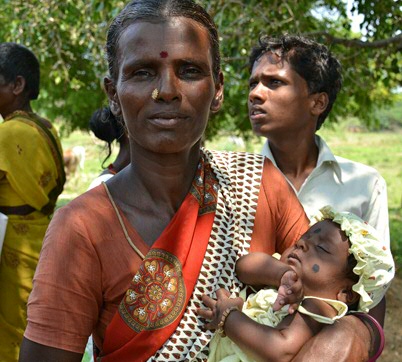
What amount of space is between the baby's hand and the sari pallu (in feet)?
0.38

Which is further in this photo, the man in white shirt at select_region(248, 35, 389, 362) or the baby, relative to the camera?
the man in white shirt at select_region(248, 35, 389, 362)

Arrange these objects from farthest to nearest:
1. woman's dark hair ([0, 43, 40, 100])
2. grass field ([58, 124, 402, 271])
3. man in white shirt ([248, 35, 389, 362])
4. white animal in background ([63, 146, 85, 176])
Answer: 1. white animal in background ([63, 146, 85, 176])
2. grass field ([58, 124, 402, 271])
3. woman's dark hair ([0, 43, 40, 100])
4. man in white shirt ([248, 35, 389, 362])

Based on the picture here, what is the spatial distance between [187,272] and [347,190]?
52.8 inches

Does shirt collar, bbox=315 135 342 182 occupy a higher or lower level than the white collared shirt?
higher

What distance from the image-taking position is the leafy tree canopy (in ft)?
18.5

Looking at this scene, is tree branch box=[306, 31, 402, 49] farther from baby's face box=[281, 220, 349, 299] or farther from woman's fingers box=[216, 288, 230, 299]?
woman's fingers box=[216, 288, 230, 299]

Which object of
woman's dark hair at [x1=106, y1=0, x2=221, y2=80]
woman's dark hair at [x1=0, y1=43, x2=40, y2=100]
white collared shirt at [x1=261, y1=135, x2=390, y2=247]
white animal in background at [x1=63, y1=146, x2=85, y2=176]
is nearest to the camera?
woman's dark hair at [x1=106, y1=0, x2=221, y2=80]

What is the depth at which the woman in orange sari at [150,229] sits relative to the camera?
4.65 ft

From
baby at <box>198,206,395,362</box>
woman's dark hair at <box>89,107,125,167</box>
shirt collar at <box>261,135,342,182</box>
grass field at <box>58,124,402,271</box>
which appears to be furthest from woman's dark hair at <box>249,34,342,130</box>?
baby at <box>198,206,395,362</box>

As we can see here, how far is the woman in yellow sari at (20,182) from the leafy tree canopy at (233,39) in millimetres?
1934

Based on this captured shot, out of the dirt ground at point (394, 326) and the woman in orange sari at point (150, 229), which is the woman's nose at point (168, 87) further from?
the dirt ground at point (394, 326)

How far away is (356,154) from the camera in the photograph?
21406 mm

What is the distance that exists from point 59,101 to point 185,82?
328 inches

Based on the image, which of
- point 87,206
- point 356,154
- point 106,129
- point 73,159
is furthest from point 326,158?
point 356,154
